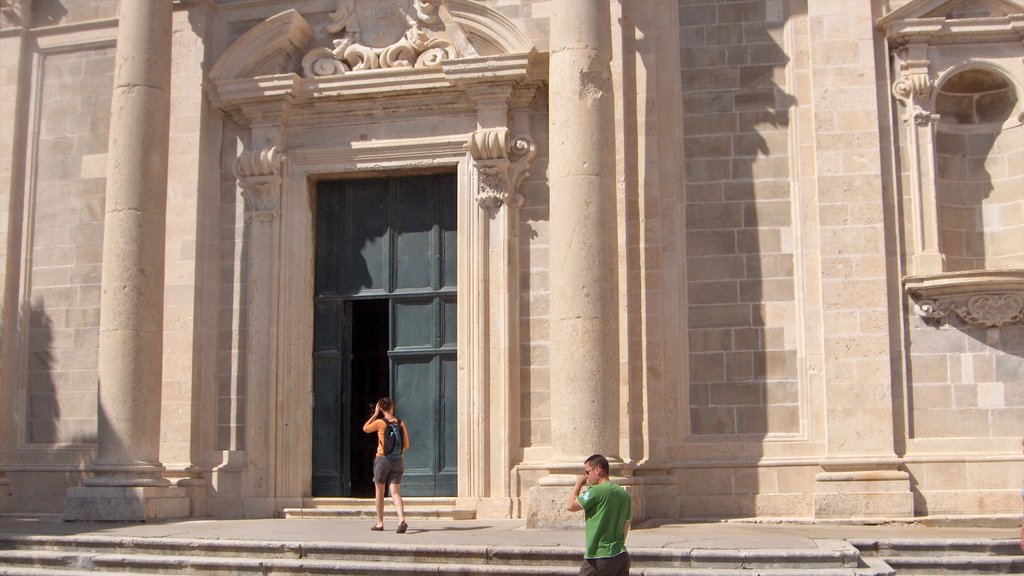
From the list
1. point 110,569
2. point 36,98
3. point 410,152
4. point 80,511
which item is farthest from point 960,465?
point 36,98

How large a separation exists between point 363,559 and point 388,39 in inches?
289

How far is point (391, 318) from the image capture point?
1544 cm

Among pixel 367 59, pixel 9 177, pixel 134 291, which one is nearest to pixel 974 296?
pixel 367 59

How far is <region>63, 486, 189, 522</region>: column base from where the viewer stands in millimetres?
14039

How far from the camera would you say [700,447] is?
1398 centimetres

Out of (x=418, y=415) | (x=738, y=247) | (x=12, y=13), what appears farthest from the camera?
(x=12, y=13)

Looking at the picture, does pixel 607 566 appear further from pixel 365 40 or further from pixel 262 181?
pixel 365 40

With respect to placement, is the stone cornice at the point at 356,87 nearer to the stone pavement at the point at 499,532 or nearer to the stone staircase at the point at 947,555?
the stone pavement at the point at 499,532

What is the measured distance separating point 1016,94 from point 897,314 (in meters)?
2.89

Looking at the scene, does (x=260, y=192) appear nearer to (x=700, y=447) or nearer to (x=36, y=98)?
(x=36, y=98)

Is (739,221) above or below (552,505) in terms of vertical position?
above

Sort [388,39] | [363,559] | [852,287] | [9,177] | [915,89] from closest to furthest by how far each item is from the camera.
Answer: [363,559] < [852,287] < [915,89] < [388,39] < [9,177]

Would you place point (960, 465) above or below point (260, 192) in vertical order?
below

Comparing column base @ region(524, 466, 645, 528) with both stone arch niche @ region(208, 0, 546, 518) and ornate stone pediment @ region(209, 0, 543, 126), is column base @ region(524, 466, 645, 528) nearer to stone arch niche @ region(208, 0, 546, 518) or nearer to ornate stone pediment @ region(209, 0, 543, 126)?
stone arch niche @ region(208, 0, 546, 518)
